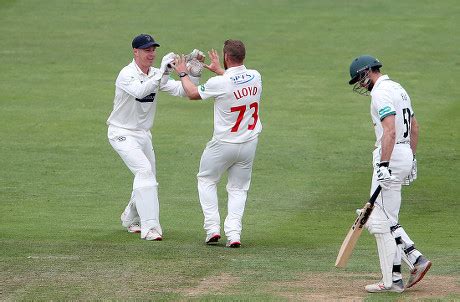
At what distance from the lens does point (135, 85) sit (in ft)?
41.4

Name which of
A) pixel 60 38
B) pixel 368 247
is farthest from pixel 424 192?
pixel 60 38

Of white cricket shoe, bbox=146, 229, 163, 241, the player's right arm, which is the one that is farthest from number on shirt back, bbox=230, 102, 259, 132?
white cricket shoe, bbox=146, 229, 163, 241

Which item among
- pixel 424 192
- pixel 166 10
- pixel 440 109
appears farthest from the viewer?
pixel 166 10

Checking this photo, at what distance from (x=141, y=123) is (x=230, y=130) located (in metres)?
1.35

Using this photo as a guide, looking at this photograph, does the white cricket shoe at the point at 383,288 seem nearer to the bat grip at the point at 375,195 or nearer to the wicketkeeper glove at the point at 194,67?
the bat grip at the point at 375,195

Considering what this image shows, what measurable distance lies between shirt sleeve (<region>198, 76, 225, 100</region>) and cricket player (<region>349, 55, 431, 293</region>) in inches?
73.9

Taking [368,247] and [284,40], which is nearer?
[368,247]

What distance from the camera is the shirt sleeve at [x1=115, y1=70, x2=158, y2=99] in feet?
41.0

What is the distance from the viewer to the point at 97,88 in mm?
22906

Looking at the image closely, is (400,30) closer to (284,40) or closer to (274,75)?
(284,40)

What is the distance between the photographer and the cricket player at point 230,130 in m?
12.0

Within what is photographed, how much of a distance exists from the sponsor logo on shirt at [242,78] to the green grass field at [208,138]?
1.76 meters

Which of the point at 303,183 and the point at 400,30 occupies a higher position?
the point at 400,30

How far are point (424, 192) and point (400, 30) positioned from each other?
11.2 m
